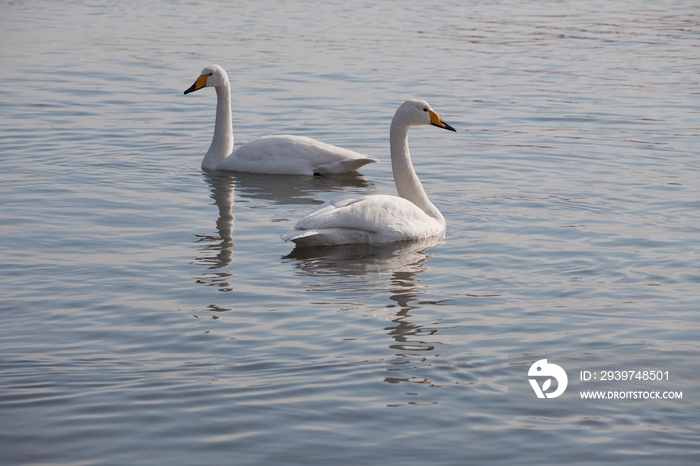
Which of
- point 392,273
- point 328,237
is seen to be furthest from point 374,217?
point 392,273

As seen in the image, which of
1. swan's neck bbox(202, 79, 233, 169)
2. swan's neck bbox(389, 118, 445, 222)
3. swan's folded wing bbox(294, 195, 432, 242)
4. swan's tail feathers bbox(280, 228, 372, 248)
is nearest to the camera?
swan's tail feathers bbox(280, 228, 372, 248)

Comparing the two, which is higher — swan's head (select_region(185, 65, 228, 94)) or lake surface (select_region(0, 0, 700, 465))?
swan's head (select_region(185, 65, 228, 94))

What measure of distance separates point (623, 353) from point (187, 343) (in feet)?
9.50

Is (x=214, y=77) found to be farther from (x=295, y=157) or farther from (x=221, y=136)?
(x=295, y=157)

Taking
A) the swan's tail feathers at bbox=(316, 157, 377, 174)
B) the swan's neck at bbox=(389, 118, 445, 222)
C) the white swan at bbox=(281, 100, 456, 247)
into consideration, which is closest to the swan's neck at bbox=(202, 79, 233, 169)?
the swan's tail feathers at bbox=(316, 157, 377, 174)

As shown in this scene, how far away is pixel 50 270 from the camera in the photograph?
8.54 m

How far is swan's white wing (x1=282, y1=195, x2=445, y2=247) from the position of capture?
906 centimetres

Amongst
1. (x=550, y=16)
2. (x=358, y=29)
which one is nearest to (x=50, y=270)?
(x=358, y=29)

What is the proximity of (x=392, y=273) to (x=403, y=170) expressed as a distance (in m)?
2.06

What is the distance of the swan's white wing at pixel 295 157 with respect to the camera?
42.3 feet

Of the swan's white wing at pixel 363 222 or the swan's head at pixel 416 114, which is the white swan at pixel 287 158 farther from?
the swan's white wing at pixel 363 222

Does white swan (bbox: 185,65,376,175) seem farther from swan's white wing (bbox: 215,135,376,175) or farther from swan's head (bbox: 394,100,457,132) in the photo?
swan's head (bbox: 394,100,457,132)

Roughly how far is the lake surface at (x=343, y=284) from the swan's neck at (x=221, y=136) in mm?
452

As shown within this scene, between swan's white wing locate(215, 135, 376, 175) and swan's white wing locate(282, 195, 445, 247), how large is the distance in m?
3.27
